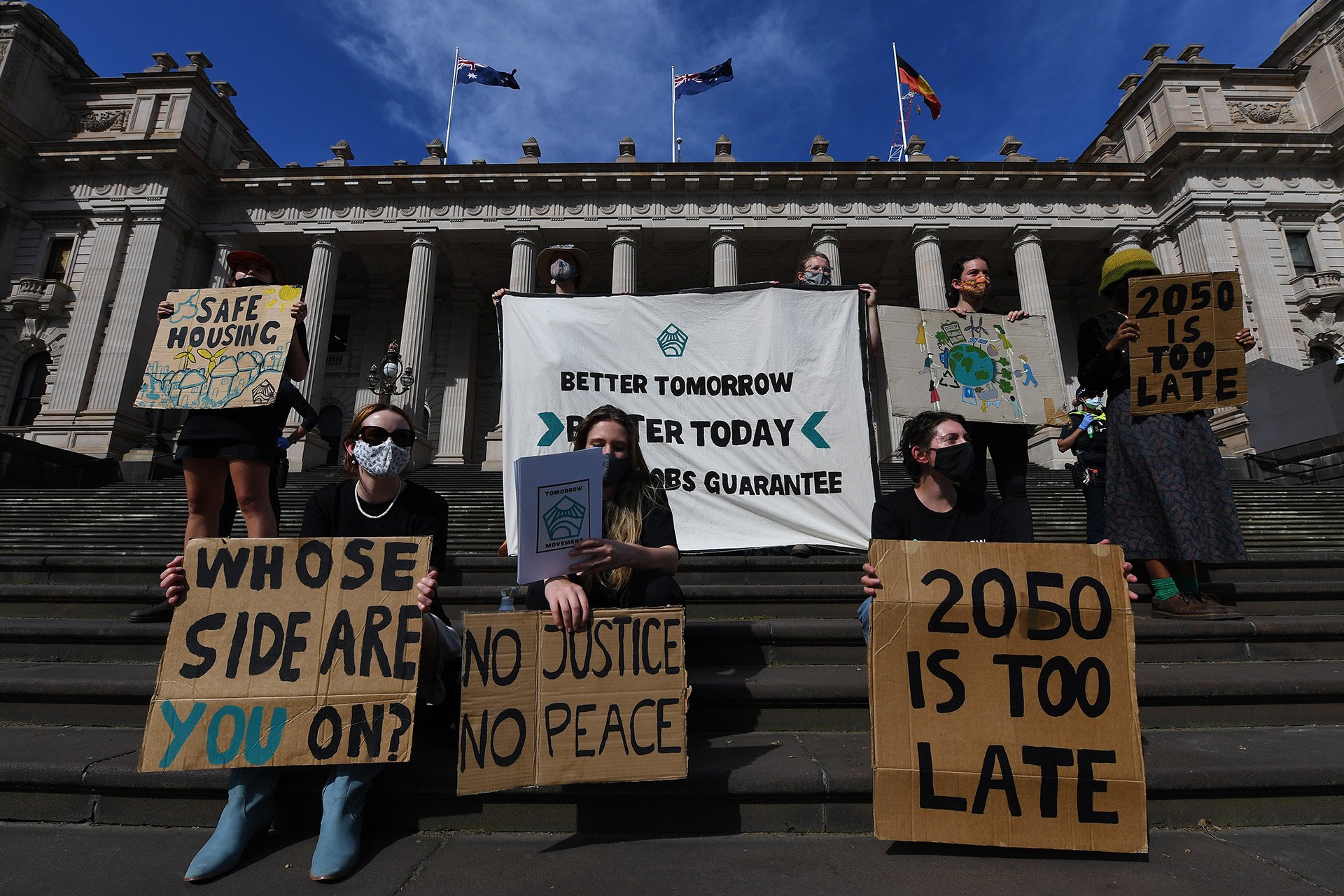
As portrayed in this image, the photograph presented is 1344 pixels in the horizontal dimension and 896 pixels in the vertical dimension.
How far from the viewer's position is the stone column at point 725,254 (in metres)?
21.4

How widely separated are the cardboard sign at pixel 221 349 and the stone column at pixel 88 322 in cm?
2028

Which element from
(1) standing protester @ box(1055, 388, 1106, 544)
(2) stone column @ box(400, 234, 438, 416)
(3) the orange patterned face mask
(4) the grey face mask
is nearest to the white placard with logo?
(4) the grey face mask

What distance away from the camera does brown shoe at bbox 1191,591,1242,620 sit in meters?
3.85

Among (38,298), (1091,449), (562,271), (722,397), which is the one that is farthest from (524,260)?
(1091,449)

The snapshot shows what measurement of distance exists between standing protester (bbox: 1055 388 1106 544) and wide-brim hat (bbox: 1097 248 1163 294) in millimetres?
1271

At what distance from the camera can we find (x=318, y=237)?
22219mm

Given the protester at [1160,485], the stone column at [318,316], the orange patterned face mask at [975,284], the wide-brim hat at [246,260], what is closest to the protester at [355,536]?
the wide-brim hat at [246,260]

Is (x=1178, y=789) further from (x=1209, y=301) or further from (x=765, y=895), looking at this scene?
(x=1209, y=301)

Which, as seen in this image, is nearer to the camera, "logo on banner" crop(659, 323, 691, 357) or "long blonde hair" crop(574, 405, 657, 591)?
"long blonde hair" crop(574, 405, 657, 591)

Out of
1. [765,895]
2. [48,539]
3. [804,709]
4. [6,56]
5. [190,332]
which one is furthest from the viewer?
[6,56]

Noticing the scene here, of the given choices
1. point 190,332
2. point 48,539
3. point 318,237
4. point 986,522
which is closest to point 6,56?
point 318,237

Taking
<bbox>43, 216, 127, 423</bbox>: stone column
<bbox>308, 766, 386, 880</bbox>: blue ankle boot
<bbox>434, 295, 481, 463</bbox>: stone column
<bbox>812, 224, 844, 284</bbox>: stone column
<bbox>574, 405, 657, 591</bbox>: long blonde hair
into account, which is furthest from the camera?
<bbox>434, 295, 481, 463</bbox>: stone column

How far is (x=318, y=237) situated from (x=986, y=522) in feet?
82.4

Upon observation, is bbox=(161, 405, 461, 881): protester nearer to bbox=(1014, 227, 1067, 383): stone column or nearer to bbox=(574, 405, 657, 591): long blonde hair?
bbox=(574, 405, 657, 591): long blonde hair
